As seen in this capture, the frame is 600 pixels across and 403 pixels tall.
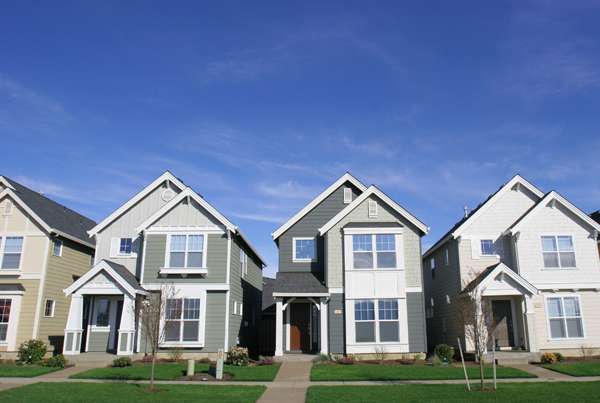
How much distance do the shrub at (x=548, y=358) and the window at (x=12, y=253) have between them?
78.4ft

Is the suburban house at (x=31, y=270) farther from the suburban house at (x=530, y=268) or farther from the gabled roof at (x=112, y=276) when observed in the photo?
the suburban house at (x=530, y=268)

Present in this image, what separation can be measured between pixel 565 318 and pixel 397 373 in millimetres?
9557

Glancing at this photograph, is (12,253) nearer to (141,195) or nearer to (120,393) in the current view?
(141,195)

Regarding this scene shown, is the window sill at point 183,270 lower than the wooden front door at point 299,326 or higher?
higher

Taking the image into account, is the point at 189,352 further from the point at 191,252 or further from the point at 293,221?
the point at 293,221

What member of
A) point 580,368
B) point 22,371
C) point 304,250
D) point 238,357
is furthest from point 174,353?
point 580,368

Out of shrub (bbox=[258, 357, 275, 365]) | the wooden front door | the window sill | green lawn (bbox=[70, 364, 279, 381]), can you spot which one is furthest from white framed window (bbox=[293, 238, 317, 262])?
green lawn (bbox=[70, 364, 279, 381])

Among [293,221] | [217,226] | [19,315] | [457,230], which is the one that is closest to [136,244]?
[217,226]

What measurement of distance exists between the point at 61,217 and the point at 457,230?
812 inches

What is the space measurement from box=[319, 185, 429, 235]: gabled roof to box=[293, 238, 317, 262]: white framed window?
1429 millimetres

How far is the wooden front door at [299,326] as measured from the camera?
21.6 meters

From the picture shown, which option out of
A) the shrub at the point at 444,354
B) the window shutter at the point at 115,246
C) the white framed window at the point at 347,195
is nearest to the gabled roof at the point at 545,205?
the shrub at the point at 444,354

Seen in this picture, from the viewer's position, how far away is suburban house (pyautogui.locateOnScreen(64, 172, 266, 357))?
19609 millimetres

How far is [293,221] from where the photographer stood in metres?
23.2
